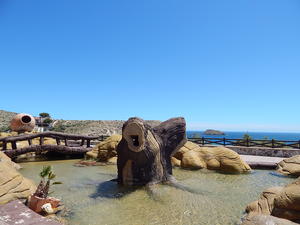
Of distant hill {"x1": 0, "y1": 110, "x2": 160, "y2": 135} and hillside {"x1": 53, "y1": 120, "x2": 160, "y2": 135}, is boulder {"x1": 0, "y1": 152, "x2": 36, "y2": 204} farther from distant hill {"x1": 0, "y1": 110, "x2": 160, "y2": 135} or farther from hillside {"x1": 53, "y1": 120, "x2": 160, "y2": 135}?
hillside {"x1": 53, "y1": 120, "x2": 160, "y2": 135}

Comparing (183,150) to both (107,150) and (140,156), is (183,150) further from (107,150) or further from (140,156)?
(140,156)

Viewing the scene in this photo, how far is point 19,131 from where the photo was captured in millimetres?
21750

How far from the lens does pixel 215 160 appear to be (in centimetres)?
1211

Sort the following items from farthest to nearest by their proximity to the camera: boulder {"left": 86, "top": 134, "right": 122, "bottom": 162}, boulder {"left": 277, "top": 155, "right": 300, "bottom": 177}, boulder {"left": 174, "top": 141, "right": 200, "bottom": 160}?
1. boulder {"left": 86, "top": 134, "right": 122, "bottom": 162}
2. boulder {"left": 174, "top": 141, "right": 200, "bottom": 160}
3. boulder {"left": 277, "top": 155, "right": 300, "bottom": 177}

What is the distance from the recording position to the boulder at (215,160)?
11473 millimetres

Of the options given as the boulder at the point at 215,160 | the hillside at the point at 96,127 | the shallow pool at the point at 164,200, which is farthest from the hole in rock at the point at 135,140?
the hillside at the point at 96,127

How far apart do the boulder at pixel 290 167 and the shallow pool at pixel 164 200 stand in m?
0.78

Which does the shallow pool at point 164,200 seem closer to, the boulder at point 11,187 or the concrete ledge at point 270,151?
the boulder at point 11,187

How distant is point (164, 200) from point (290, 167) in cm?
793

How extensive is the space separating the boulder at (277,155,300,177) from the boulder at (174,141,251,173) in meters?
1.66

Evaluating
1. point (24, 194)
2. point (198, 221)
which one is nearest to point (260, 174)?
point (198, 221)

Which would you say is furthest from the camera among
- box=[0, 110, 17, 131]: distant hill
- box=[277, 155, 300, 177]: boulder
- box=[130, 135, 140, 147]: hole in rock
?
box=[0, 110, 17, 131]: distant hill

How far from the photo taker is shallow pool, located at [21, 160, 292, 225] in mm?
5387

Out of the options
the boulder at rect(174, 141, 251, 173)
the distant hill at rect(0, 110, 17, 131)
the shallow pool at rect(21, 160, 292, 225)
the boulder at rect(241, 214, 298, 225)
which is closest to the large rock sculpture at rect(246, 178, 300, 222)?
the boulder at rect(241, 214, 298, 225)
